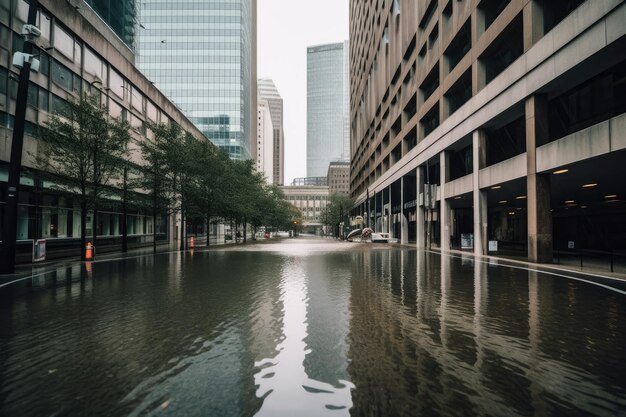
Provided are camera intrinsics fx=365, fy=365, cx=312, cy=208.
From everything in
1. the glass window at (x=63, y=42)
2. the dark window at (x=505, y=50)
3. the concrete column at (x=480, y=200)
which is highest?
the glass window at (x=63, y=42)

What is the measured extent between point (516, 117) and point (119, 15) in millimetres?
41106

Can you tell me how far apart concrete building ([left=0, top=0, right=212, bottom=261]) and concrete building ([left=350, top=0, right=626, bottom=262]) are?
2292 cm

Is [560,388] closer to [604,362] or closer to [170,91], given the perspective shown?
[604,362]

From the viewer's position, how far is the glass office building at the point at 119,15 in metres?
35.6

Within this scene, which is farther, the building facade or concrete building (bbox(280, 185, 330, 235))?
concrete building (bbox(280, 185, 330, 235))

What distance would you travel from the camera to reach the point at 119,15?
40.1 metres

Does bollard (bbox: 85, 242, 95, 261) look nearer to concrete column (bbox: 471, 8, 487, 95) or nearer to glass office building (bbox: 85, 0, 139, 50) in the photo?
glass office building (bbox: 85, 0, 139, 50)

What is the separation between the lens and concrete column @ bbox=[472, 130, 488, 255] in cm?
2431

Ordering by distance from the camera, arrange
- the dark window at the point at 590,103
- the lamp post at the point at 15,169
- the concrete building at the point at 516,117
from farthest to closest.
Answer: the dark window at the point at 590,103 < the concrete building at the point at 516,117 < the lamp post at the point at 15,169

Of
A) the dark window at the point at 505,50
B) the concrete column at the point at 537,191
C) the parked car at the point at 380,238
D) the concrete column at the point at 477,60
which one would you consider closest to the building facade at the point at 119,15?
the concrete column at the point at 477,60

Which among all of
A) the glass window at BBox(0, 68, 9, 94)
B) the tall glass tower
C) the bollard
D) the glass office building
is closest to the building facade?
the glass office building

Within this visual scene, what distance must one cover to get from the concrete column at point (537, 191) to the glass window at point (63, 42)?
93.5 feet

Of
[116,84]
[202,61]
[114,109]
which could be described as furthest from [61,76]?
[202,61]

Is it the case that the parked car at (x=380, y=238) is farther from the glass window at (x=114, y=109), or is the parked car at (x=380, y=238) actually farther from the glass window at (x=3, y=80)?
the glass window at (x=3, y=80)
